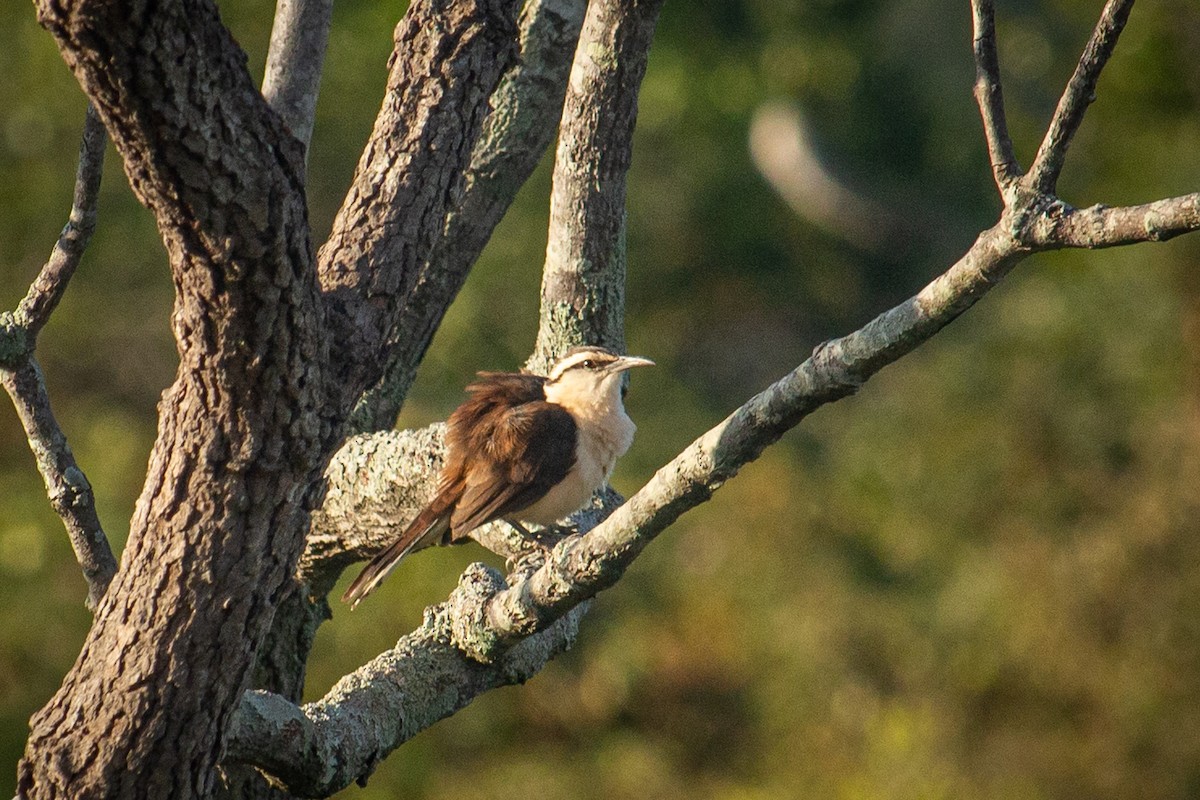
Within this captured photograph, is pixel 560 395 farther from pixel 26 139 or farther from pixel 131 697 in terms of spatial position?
pixel 26 139

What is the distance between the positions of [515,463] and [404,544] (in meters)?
0.60

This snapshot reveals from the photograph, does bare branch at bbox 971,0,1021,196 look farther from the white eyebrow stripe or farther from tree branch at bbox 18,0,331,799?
the white eyebrow stripe

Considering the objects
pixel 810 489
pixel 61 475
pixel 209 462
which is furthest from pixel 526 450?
pixel 810 489

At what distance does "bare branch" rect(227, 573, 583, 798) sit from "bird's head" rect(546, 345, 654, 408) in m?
1.11

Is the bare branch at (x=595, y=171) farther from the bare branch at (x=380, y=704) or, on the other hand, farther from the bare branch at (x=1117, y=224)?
the bare branch at (x=1117, y=224)

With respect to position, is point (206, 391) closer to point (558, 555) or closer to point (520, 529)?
point (558, 555)

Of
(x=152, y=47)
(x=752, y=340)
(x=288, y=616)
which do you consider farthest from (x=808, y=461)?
(x=152, y=47)

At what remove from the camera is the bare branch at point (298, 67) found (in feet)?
14.8

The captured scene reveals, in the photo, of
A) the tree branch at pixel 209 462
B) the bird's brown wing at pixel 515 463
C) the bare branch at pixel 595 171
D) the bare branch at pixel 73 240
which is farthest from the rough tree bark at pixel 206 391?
the bird's brown wing at pixel 515 463

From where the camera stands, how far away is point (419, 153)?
150 inches

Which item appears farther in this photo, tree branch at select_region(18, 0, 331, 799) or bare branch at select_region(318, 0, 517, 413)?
bare branch at select_region(318, 0, 517, 413)

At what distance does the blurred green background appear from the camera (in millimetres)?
8766

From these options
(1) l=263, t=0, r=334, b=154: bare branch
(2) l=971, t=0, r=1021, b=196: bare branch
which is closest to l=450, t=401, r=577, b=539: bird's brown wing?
(1) l=263, t=0, r=334, b=154: bare branch

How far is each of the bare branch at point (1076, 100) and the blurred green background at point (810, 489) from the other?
18.6ft
